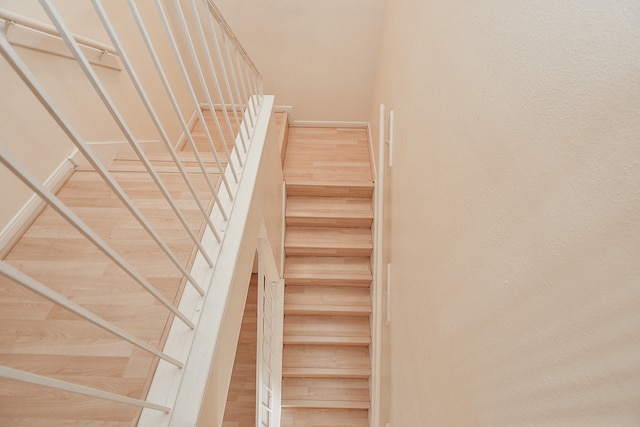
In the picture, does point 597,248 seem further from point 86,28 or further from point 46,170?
point 86,28

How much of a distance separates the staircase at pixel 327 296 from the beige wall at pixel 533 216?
84.0 inches

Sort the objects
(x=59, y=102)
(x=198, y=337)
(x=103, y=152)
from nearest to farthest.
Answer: (x=198, y=337)
(x=59, y=102)
(x=103, y=152)

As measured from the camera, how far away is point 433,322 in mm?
1454

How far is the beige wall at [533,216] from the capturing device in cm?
54

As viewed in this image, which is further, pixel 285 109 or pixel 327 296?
pixel 285 109

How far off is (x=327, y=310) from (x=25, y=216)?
261cm

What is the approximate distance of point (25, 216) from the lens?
1.80 m

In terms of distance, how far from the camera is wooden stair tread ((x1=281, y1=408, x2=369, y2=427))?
3.49m

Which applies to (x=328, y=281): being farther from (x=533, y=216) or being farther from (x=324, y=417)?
(x=533, y=216)

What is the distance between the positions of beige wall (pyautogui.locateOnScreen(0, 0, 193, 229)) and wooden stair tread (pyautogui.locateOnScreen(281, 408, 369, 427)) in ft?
9.58

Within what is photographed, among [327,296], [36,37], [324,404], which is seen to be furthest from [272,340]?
[36,37]

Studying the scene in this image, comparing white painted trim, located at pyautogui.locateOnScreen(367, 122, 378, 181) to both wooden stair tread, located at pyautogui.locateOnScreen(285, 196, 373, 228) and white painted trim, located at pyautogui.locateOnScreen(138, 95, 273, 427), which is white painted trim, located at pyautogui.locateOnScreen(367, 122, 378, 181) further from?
white painted trim, located at pyautogui.locateOnScreen(138, 95, 273, 427)

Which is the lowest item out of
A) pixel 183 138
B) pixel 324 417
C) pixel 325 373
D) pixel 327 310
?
pixel 324 417

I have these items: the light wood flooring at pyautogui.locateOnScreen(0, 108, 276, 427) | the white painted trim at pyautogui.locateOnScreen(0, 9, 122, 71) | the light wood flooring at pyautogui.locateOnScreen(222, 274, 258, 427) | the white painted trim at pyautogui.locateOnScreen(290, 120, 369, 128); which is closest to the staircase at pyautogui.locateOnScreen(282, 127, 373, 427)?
the light wood flooring at pyautogui.locateOnScreen(222, 274, 258, 427)
